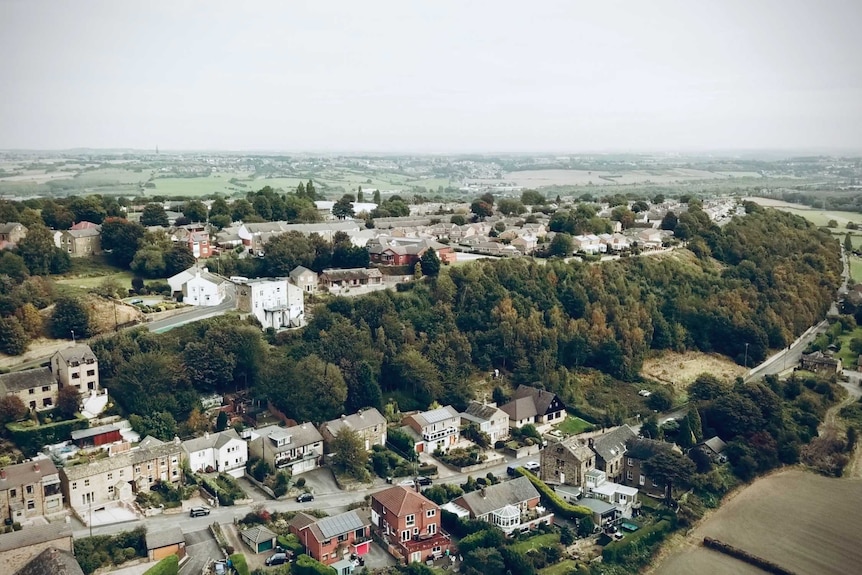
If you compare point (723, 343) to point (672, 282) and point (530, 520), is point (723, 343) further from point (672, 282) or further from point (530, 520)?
point (530, 520)

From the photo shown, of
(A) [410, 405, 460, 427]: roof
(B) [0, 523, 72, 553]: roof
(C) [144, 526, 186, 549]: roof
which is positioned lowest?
(C) [144, 526, 186, 549]: roof

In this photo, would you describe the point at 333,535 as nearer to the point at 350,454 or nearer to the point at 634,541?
the point at 350,454

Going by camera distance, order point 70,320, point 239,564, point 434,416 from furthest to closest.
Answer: point 70,320
point 434,416
point 239,564

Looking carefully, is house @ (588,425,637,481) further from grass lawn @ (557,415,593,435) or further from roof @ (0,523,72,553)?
roof @ (0,523,72,553)

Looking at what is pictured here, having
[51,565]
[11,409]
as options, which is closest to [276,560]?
[51,565]

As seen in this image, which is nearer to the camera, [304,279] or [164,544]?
[164,544]

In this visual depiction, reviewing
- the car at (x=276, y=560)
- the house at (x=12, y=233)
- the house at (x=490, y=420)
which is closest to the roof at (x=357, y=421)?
the house at (x=490, y=420)

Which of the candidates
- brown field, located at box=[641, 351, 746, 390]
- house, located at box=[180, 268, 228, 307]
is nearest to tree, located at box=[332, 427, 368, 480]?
house, located at box=[180, 268, 228, 307]

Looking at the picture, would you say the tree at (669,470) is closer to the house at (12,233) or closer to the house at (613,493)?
the house at (613,493)
